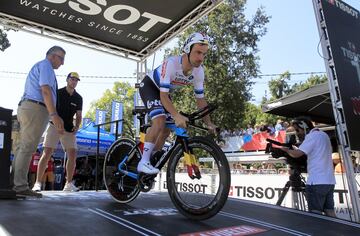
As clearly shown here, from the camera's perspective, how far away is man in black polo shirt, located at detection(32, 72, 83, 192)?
5.80 metres

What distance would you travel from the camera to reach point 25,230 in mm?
2656

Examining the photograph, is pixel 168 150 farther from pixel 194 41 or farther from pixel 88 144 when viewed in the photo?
pixel 88 144

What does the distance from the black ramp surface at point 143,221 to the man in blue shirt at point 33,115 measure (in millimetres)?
565

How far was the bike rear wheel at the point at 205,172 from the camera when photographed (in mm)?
3223

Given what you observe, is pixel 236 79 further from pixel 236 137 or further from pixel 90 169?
pixel 90 169

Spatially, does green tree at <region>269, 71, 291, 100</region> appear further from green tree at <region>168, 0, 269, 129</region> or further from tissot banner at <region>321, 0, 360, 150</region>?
tissot banner at <region>321, 0, 360, 150</region>

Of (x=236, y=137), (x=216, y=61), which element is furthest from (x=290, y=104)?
(x=216, y=61)

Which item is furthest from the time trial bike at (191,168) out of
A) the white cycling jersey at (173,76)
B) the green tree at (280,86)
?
the green tree at (280,86)

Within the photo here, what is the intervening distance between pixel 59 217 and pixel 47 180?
8.04m

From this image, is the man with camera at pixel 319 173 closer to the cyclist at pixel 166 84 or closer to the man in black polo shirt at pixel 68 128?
the cyclist at pixel 166 84

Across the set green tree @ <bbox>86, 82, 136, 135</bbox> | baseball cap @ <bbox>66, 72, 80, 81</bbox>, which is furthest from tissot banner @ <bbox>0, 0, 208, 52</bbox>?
green tree @ <bbox>86, 82, 136, 135</bbox>

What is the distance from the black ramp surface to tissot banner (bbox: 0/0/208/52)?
4.33 m

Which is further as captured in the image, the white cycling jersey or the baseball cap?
the baseball cap

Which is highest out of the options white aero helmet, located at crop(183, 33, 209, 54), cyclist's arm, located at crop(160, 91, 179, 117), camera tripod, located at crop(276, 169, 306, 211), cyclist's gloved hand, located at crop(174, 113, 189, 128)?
white aero helmet, located at crop(183, 33, 209, 54)
